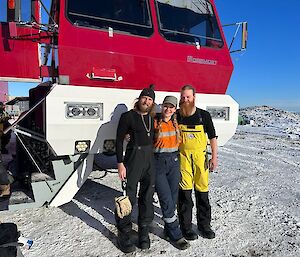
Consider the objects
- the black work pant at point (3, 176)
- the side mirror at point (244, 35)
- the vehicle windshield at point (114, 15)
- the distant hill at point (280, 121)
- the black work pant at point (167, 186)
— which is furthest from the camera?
the distant hill at point (280, 121)

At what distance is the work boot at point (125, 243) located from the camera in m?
2.95

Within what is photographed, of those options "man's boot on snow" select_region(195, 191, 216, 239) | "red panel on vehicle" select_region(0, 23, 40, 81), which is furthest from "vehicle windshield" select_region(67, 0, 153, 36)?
"man's boot on snow" select_region(195, 191, 216, 239)

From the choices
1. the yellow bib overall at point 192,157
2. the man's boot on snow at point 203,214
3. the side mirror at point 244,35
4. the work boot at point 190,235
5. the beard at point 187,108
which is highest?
the side mirror at point 244,35

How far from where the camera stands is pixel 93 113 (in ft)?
11.1

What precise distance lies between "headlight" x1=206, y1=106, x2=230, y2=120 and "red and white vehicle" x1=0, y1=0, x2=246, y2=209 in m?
0.01

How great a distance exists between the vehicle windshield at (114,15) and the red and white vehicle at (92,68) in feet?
0.04

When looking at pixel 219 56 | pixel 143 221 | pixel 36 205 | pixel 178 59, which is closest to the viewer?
pixel 143 221

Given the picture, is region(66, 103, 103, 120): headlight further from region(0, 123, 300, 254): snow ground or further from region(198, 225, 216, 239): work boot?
region(198, 225, 216, 239): work boot

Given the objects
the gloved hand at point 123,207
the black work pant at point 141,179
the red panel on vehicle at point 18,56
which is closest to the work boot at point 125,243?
the black work pant at point 141,179

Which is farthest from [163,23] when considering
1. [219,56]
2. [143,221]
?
[143,221]

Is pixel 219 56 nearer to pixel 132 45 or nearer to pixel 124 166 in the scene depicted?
pixel 132 45

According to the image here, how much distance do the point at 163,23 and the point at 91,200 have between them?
2659mm

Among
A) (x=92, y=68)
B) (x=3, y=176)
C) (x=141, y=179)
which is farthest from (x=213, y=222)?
(x=3, y=176)

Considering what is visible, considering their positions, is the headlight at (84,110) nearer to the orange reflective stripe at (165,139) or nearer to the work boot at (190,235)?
the orange reflective stripe at (165,139)
